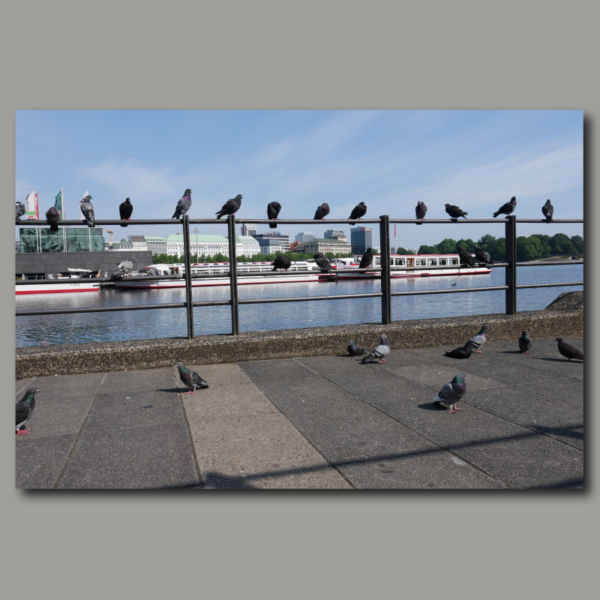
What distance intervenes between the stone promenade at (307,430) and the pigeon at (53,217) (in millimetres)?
1595

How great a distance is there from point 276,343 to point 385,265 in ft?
5.85

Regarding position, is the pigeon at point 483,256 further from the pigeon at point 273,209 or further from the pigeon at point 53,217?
the pigeon at point 53,217

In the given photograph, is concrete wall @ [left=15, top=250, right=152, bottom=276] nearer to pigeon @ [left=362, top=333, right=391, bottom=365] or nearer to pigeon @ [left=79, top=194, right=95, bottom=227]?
pigeon @ [left=79, top=194, right=95, bottom=227]

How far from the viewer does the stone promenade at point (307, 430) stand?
2.28 metres

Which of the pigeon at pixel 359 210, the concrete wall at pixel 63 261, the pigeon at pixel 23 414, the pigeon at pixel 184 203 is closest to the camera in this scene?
the pigeon at pixel 23 414

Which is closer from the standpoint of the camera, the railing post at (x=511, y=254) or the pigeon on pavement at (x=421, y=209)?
the railing post at (x=511, y=254)

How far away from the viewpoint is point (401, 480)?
2.23 m

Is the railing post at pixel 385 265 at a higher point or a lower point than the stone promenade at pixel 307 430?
higher

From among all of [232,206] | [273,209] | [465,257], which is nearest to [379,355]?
[465,257]

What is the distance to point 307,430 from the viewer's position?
A: 9.54 feet

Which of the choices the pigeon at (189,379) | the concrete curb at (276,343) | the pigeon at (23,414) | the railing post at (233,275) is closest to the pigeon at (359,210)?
the concrete curb at (276,343)

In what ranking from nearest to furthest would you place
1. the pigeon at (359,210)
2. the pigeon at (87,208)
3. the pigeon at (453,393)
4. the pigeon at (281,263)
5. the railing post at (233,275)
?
the pigeon at (453,393) < the railing post at (233,275) < the pigeon at (87,208) < the pigeon at (281,263) < the pigeon at (359,210)

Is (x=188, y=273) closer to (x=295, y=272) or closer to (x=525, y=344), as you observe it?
(x=295, y=272)

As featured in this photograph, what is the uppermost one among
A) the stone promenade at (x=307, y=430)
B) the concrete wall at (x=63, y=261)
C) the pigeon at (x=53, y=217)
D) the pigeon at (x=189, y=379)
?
the concrete wall at (x=63, y=261)
